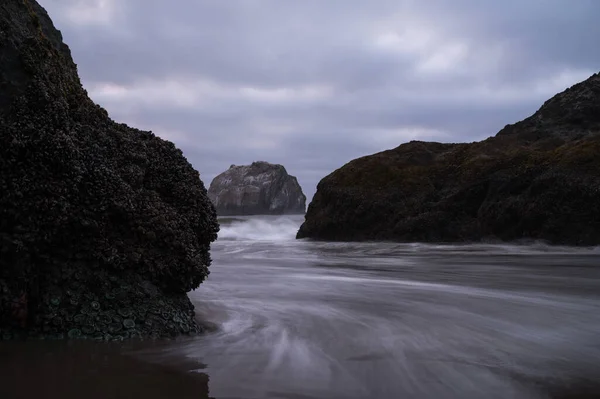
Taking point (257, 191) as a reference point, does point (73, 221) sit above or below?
below

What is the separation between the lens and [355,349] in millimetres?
3510

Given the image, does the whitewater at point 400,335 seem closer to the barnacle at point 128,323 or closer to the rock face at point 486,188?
the barnacle at point 128,323

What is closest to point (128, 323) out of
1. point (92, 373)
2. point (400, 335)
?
point (92, 373)

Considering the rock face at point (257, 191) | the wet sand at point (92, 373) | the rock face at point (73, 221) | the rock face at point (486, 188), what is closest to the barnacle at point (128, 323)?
the rock face at point (73, 221)

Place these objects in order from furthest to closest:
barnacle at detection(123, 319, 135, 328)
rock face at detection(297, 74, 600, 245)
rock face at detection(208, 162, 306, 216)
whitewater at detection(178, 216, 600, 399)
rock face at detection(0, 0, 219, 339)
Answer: rock face at detection(208, 162, 306, 216) < rock face at detection(297, 74, 600, 245) < barnacle at detection(123, 319, 135, 328) < rock face at detection(0, 0, 219, 339) < whitewater at detection(178, 216, 600, 399)

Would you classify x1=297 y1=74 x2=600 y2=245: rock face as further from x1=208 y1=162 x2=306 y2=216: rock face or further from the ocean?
x1=208 y1=162 x2=306 y2=216: rock face

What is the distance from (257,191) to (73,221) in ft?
231

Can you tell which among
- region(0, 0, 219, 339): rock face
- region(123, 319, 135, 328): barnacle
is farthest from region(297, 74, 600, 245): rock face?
region(123, 319, 135, 328): barnacle

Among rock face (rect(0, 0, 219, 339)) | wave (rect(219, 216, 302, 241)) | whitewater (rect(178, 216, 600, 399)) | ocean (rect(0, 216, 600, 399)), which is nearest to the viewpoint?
ocean (rect(0, 216, 600, 399))

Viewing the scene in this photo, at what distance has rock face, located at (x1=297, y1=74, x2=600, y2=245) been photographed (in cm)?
1411

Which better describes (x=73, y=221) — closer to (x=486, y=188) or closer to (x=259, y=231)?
(x=486, y=188)

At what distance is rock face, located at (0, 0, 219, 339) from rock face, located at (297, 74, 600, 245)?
1254 cm

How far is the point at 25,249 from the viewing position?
10.7ft

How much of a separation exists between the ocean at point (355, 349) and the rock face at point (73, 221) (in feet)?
0.89
